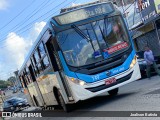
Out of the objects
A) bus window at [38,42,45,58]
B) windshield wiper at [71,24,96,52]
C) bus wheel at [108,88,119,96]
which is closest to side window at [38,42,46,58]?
bus window at [38,42,45,58]

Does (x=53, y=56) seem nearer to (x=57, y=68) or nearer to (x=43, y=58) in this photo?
(x=57, y=68)

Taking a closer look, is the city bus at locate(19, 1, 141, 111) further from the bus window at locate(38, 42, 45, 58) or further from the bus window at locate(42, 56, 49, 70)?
the bus window at locate(38, 42, 45, 58)

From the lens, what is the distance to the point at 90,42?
1195cm

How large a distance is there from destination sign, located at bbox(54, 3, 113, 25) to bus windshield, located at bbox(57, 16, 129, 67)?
1.09ft

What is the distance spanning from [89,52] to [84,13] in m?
1.58

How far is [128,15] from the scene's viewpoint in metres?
33.2

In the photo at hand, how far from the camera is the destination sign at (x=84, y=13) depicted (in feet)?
40.0

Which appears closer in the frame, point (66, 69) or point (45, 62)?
point (66, 69)

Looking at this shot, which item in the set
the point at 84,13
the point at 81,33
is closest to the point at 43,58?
the point at 81,33

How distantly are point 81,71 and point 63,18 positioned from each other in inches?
81.5

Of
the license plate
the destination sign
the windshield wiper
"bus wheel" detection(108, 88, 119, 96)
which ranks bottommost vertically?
"bus wheel" detection(108, 88, 119, 96)

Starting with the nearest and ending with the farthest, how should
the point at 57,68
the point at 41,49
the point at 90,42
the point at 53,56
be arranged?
the point at 90,42
the point at 57,68
the point at 53,56
the point at 41,49

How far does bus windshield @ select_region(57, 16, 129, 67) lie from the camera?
1180 cm

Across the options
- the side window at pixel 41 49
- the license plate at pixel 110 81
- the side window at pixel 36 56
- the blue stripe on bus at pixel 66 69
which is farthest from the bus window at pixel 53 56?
the side window at pixel 36 56
